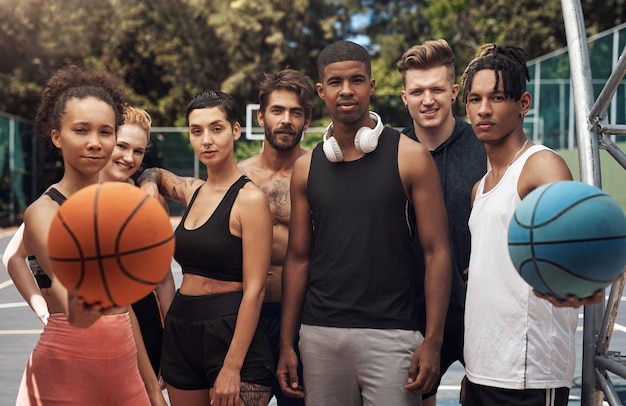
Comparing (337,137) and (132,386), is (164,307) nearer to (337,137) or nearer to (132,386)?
(132,386)

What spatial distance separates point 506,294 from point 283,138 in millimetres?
1953

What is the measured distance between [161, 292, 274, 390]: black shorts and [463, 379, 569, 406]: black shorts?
1069 mm

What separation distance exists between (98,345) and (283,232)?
181 cm

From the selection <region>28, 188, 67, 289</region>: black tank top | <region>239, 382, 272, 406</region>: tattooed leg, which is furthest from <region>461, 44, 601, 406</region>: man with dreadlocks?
<region>28, 188, 67, 289</region>: black tank top

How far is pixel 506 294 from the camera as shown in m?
3.52

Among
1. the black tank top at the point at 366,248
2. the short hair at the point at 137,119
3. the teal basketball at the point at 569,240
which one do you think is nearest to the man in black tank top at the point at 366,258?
the black tank top at the point at 366,248

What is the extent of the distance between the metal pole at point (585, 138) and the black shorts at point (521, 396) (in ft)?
2.68

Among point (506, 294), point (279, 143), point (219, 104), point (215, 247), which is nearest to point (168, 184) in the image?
point (279, 143)

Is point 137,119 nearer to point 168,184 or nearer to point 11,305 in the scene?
point 168,184

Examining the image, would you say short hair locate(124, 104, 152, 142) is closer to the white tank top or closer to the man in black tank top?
the man in black tank top

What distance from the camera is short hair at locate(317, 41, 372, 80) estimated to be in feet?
12.9

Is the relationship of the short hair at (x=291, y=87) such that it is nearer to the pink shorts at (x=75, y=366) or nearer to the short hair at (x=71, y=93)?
the short hair at (x=71, y=93)

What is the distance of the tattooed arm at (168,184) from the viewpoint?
488 centimetres

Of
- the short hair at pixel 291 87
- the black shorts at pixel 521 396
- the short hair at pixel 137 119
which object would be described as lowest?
the black shorts at pixel 521 396
